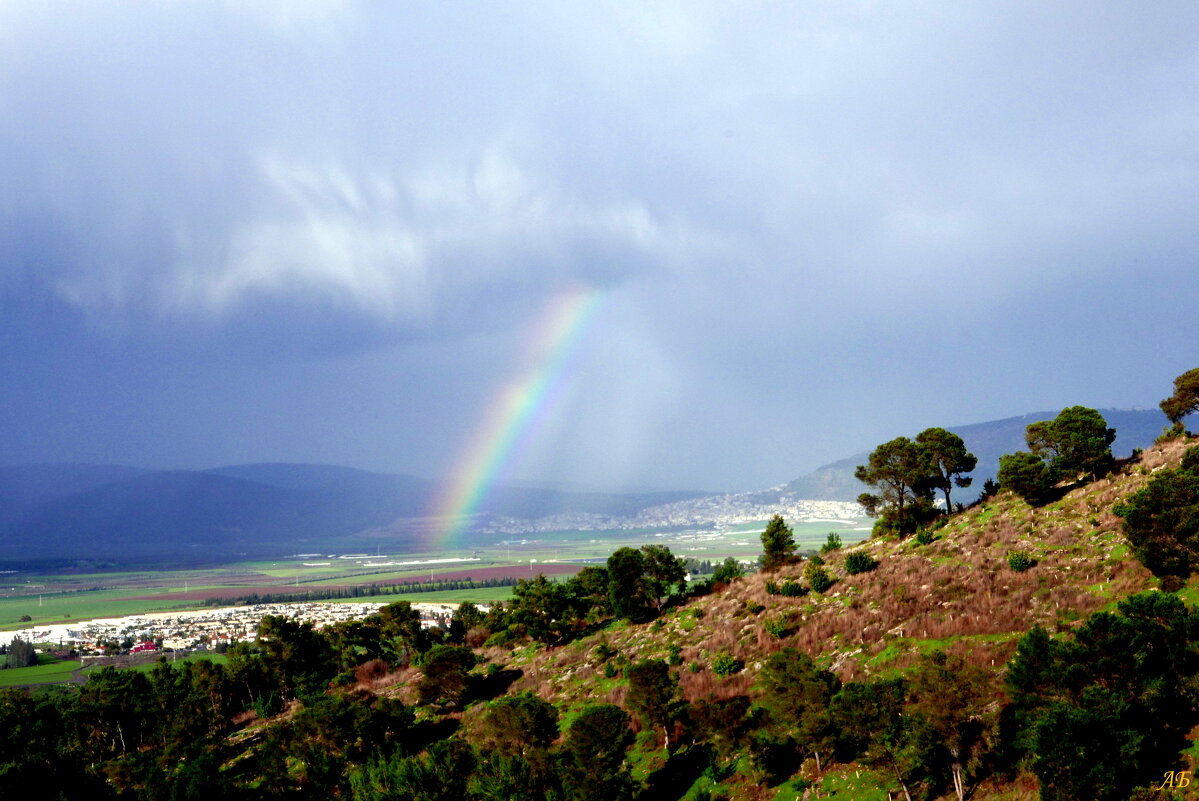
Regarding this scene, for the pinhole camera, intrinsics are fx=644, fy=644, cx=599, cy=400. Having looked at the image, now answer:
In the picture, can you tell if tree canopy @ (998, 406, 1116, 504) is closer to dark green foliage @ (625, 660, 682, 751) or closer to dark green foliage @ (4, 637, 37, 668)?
dark green foliage @ (625, 660, 682, 751)

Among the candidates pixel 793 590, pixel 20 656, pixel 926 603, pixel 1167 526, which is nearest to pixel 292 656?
pixel 793 590

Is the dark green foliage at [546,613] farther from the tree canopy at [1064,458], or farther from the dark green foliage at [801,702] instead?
the tree canopy at [1064,458]

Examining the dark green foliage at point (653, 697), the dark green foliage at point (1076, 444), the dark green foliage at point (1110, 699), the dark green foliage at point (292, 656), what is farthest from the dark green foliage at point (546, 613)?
the dark green foliage at point (1110, 699)

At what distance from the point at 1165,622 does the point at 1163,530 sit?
1204 cm

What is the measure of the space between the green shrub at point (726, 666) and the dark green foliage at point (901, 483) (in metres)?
21.2

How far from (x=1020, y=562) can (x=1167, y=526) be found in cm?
838

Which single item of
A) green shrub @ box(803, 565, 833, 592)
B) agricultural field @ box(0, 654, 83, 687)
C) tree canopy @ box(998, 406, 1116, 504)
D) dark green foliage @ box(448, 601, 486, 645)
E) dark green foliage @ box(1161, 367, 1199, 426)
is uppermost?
dark green foliage @ box(1161, 367, 1199, 426)

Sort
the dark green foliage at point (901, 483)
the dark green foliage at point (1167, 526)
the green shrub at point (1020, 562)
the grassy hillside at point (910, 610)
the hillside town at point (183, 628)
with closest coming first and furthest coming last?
the dark green foliage at point (1167, 526) → the grassy hillside at point (910, 610) → the green shrub at point (1020, 562) → the dark green foliage at point (901, 483) → the hillside town at point (183, 628)

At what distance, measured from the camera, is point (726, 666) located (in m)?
37.4

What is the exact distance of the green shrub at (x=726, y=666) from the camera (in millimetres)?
37375

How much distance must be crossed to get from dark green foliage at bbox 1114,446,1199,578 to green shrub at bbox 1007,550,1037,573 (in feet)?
19.4

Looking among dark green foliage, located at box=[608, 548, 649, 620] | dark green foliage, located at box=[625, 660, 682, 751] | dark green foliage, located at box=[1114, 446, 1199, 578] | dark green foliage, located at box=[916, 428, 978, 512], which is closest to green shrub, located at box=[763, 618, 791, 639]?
dark green foliage, located at box=[625, 660, 682, 751]

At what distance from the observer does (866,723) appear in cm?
2225

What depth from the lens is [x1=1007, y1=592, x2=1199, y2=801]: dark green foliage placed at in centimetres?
1720
